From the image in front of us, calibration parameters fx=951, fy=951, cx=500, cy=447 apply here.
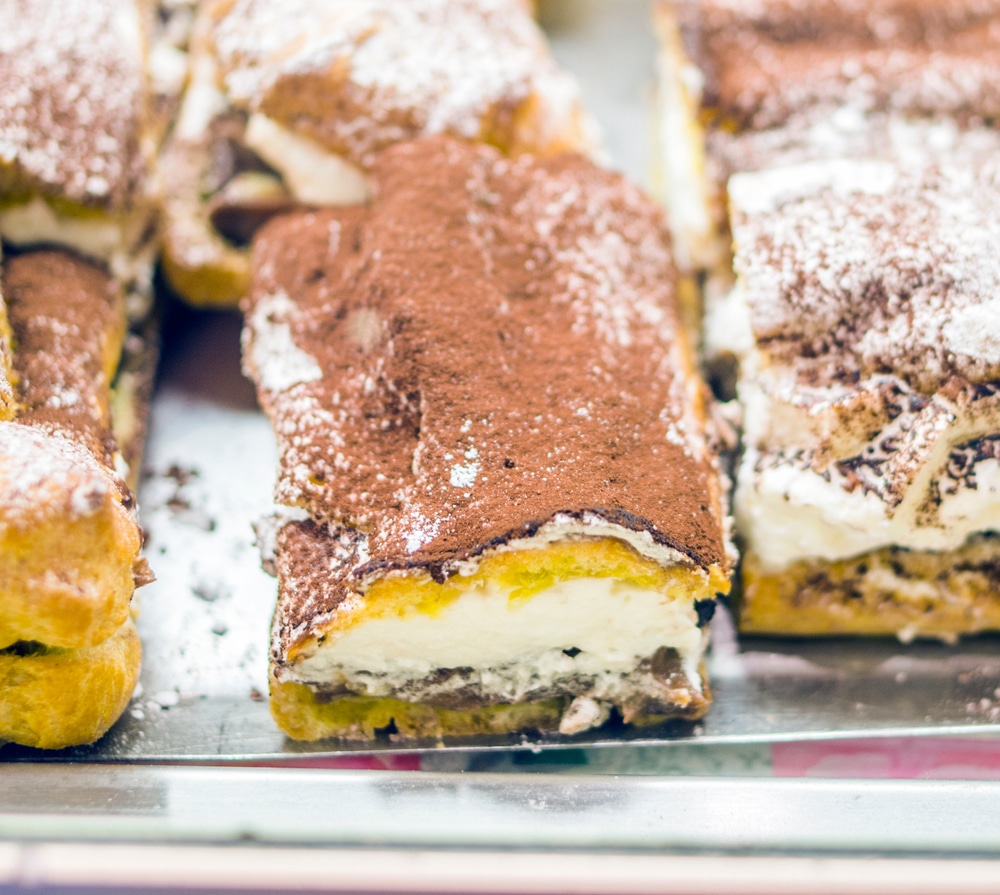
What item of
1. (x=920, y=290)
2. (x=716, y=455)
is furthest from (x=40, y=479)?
(x=920, y=290)

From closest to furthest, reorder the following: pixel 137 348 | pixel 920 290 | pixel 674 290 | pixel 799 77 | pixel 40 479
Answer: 1. pixel 40 479
2. pixel 920 290
3. pixel 674 290
4. pixel 137 348
5. pixel 799 77

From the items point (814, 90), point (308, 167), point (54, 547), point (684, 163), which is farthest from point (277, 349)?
point (814, 90)

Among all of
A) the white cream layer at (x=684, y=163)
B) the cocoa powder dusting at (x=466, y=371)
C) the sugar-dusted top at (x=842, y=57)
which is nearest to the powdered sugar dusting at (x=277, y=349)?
the cocoa powder dusting at (x=466, y=371)

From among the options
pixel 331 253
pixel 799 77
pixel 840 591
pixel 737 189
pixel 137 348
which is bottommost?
pixel 840 591

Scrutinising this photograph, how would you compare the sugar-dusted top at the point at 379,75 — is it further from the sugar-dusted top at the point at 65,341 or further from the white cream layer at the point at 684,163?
the sugar-dusted top at the point at 65,341

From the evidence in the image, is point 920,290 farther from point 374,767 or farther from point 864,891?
point 374,767

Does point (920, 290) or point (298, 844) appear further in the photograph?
point (920, 290)

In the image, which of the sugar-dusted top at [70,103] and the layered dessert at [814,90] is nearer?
the sugar-dusted top at [70,103]
